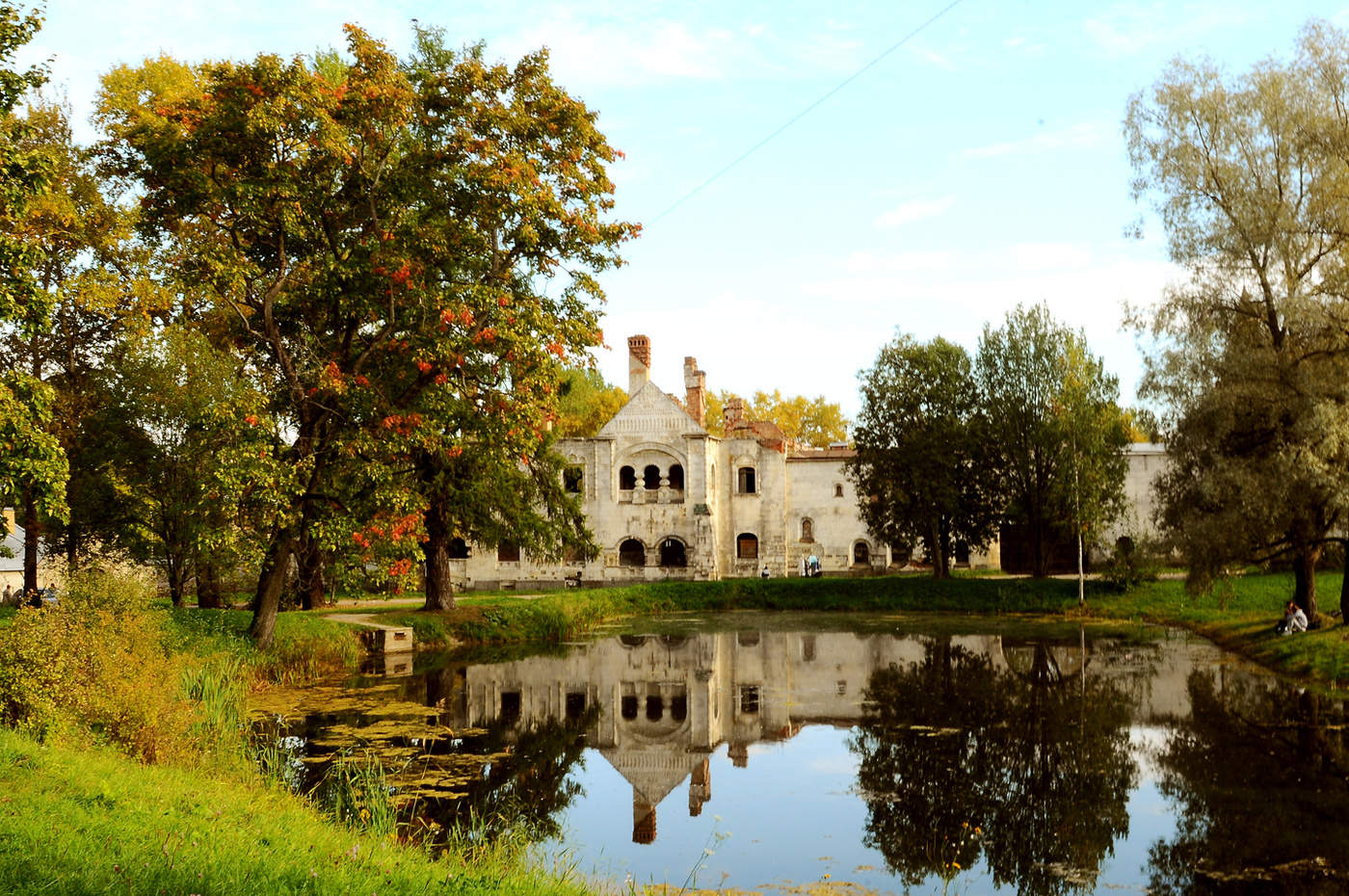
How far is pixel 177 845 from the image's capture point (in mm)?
6547

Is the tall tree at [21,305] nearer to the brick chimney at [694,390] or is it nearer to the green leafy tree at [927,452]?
the green leafy tree at [927,452]

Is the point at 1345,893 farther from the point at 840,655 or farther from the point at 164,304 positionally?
the point at 164,304

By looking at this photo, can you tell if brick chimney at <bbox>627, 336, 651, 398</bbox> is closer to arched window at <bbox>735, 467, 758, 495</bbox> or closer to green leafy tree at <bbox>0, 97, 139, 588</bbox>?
arched window at <bbox>735, 467, 758, 495</bbox>

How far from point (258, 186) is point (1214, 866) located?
15913 millimetres

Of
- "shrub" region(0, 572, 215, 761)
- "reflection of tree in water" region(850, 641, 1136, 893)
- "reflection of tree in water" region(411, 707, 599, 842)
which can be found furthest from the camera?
"reflection of tree in water" region(411, 707, 599, 842)

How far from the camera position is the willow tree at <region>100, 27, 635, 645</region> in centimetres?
1686

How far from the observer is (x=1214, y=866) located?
28.3 feet

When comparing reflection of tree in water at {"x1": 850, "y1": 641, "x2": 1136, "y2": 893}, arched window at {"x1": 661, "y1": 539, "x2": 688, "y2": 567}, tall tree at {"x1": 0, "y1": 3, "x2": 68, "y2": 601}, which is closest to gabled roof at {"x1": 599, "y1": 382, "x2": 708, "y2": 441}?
arched window at {"x1": 661, "y1": 539, "x2": 688, "y2": 567}

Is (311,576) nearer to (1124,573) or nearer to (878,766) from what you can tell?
(878,766)

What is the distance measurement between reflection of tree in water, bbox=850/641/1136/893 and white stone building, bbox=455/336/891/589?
2680cm

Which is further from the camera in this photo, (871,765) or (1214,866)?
(871,765)

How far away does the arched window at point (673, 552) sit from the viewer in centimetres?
4716

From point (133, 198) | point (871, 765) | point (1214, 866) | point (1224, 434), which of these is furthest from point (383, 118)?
point (1224, 434)

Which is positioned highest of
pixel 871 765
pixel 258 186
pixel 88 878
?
pixel 258 186
